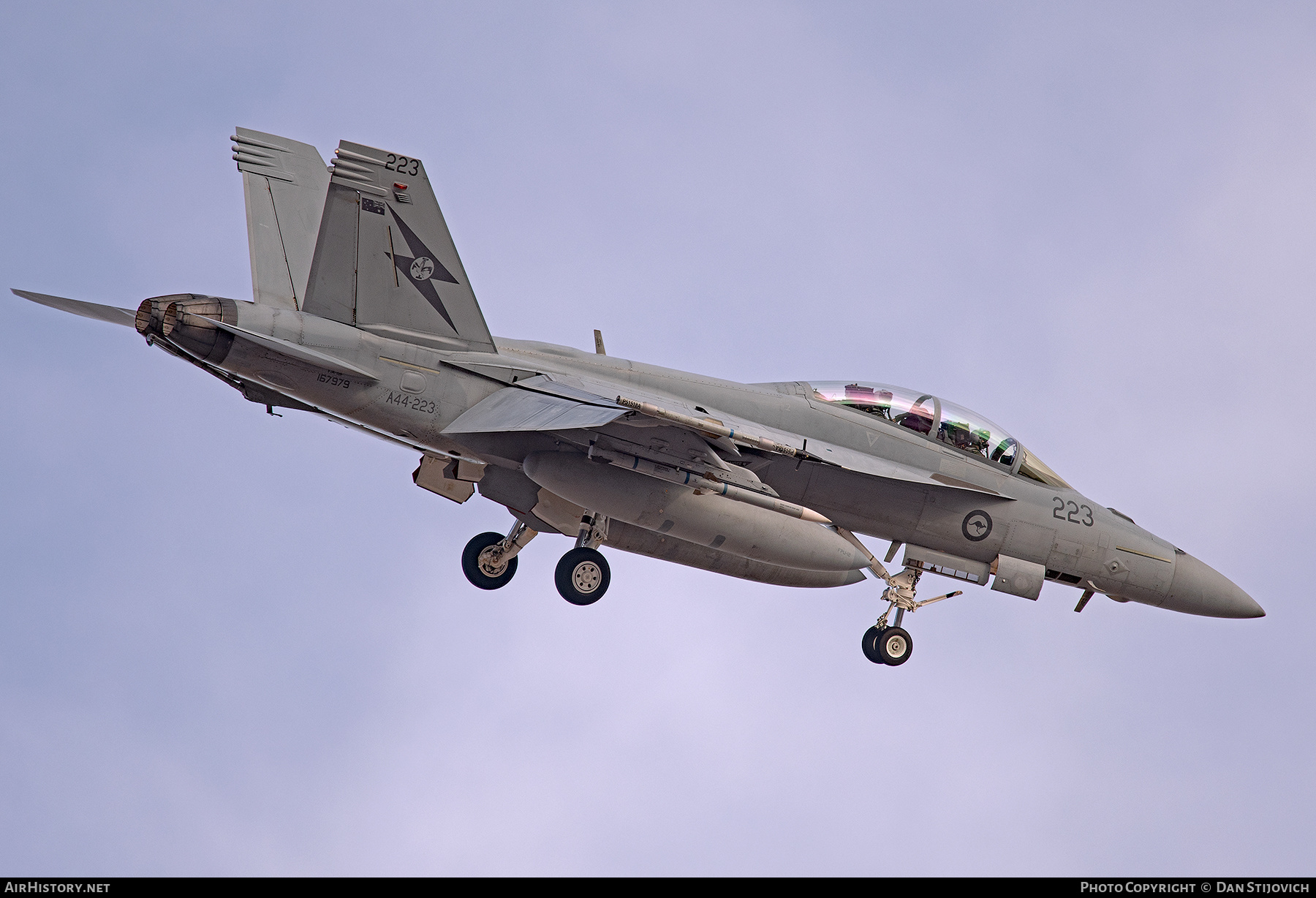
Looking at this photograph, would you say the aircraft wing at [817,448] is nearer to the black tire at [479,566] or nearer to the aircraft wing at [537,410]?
the aircraft wing at [537,410]

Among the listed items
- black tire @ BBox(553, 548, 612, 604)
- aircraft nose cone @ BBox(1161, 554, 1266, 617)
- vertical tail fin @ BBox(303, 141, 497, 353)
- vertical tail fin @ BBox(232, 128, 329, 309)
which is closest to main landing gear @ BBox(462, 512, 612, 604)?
black tire @ BBox(553, 548, 612, 604)

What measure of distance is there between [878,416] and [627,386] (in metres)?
3.51

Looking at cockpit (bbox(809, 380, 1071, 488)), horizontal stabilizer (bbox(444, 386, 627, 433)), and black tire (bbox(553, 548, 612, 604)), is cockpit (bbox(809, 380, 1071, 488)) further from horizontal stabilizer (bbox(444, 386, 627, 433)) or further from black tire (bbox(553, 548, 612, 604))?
horizontal stabilizer (bbox(444, 386, 627, 433))

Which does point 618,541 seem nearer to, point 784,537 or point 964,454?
point 784,537

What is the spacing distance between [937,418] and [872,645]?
3.26 m

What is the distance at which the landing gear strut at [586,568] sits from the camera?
18.7 metres

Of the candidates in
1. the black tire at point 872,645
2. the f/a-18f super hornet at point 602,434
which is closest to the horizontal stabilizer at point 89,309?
the f/a-18f super hornet at point 602,434

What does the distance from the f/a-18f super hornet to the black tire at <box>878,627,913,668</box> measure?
0.03 m

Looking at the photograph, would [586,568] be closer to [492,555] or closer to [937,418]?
[492,555]

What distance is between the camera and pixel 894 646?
19.5 meters

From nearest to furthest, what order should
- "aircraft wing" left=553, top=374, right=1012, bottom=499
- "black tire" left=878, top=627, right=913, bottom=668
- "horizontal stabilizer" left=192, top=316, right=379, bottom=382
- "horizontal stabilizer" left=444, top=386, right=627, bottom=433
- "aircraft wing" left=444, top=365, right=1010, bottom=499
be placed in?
1. "horizontal stabilizer" left=444, top=386, right=627, bottom=433
2. "aircraft wing" left=444, top=365, right=1010, bottom=499
3. "horizontal stabilizer" left=192, top=316, right=379, bottom=382
4. "aircraft wing" left=553, top=374, right=1012, bottom=499
5. "black tire" left=878, top=627, right=913, bottom=668

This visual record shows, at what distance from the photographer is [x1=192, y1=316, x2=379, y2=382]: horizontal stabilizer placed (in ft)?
51.2
